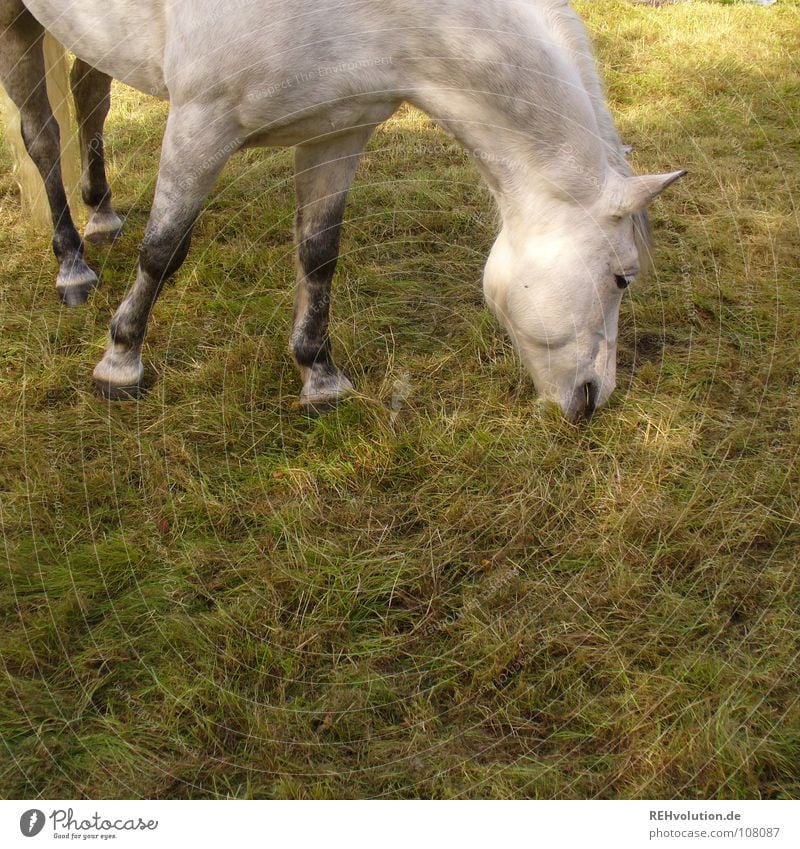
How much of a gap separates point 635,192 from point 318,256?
1.39 metres

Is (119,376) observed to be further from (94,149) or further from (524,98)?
(524,98)

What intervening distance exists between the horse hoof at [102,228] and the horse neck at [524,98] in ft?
7.97

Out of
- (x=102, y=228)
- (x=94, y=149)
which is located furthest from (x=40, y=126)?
(x=102, y=228)

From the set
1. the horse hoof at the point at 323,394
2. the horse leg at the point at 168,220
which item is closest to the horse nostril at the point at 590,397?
the horse hoof at the point at 323,394

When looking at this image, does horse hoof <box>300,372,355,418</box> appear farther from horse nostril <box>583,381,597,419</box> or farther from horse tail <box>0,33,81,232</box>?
horse tail <box>0,33,81,232</box>

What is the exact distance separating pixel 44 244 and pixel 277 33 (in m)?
2.46

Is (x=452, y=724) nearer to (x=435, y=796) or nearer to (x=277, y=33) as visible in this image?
(x=435, y=796)

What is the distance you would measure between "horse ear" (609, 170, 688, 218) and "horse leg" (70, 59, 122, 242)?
2978 millimetres

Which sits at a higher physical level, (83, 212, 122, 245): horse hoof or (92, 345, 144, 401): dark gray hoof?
(92, 345, 144, 401): dark gray hoof

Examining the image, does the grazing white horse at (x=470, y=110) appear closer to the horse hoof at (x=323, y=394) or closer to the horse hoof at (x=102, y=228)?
the horse hoof at (x=323, y=394)

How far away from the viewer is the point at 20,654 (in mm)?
2314
